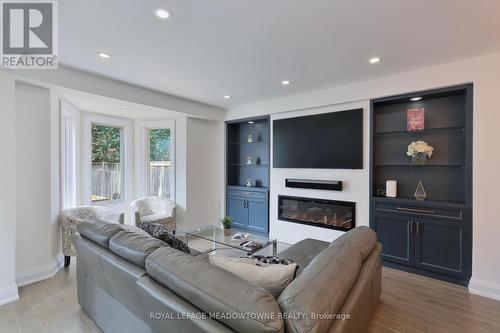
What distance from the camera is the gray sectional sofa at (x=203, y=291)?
1033mm

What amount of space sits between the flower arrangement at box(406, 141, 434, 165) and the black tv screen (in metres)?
0.64

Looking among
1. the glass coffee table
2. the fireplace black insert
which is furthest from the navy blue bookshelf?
the glass coffee table

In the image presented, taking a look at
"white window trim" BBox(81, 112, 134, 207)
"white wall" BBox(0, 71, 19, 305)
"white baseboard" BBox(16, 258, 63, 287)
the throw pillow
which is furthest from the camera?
"white window trim" BBox(81, 112, 134, 207)

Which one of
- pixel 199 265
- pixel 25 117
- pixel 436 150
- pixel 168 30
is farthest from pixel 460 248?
pixel 25 117

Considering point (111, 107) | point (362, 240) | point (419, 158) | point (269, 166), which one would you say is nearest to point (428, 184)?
point (419, 158)

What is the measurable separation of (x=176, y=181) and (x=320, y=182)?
9.52 ft

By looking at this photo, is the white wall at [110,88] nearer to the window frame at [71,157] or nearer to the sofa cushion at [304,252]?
the window frame at [71,157]

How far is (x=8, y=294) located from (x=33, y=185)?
1191mm

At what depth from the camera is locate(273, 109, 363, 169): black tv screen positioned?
12.1 ft

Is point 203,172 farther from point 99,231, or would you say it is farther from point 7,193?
point 99,231

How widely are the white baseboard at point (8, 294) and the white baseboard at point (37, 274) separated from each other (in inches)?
11.5

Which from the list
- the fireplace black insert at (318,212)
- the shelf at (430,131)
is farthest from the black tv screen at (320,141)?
the fireplace black insert at (318,212)

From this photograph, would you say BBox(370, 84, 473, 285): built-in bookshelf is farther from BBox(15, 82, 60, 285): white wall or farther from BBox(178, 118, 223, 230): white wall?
BBox(15, 82, 60, 285): white wall

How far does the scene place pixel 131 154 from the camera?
5.23m
